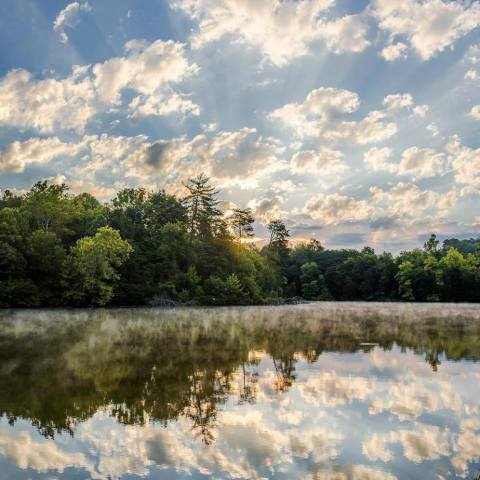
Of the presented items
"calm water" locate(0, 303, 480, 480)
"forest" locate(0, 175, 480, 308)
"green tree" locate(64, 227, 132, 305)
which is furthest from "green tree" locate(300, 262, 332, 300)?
"calm water" locate(0, 303, 480, 480)

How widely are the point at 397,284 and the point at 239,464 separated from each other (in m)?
114

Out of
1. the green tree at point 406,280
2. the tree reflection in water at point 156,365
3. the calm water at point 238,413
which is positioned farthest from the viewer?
the green tree at point 406,280

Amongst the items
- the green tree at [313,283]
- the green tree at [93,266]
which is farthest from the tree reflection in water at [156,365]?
the green tree at [313,283]

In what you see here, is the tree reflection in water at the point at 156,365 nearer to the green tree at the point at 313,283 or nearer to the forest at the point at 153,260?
the forest at the point at 153,260

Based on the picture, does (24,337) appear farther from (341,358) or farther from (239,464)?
(239,464)

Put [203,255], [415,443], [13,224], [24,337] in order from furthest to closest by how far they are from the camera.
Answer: [203,255] < [13,224] < [24,337] < [415,443]

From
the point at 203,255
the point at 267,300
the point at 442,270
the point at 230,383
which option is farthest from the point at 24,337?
the point at 442,270

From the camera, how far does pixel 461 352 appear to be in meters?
20.8

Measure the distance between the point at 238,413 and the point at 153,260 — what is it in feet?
204

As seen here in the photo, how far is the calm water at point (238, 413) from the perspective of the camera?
7637 millimetres

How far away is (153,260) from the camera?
71.7 meters

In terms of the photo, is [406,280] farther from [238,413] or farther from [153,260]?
[238,413]

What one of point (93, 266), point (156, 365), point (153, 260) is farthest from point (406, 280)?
point (156, 365)

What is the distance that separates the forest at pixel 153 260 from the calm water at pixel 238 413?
38819mm
